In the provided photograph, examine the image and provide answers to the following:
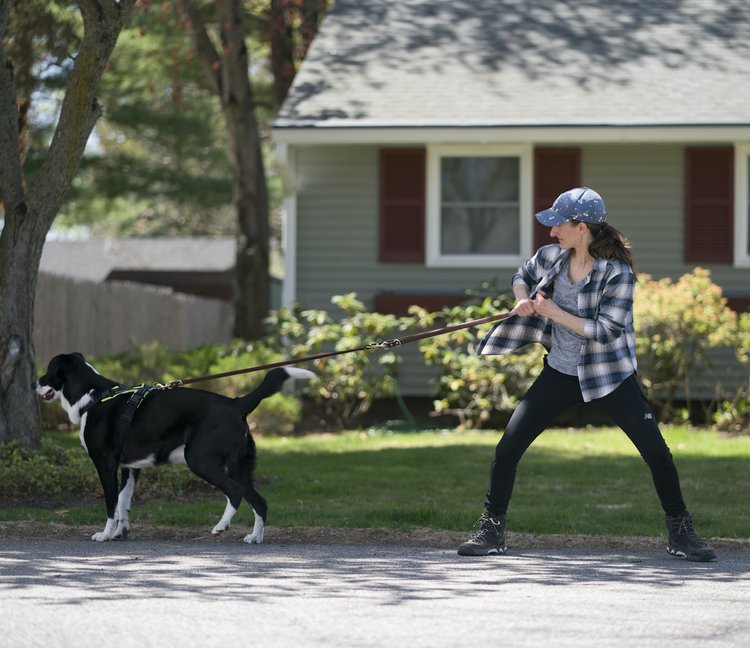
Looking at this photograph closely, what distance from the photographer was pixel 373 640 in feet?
16.2

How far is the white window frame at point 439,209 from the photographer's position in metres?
16.9

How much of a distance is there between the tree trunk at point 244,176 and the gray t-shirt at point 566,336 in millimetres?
12923

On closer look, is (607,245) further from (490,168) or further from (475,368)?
(490,168)

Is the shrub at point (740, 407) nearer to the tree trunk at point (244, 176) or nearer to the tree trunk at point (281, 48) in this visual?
the tree trunk at point (244, 176)

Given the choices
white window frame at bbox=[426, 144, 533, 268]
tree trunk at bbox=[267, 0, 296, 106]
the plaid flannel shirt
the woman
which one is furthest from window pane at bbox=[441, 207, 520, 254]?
the plaid flannel shirt

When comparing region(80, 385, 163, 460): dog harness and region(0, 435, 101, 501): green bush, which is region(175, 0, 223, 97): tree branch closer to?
region(0, 435, 101, 501): green bush

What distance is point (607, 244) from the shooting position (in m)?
6.85

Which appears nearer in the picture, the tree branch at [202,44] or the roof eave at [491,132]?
the roof eave at [491,132]

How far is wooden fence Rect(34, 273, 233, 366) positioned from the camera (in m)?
18.4

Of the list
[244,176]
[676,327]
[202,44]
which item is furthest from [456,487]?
[202,44]

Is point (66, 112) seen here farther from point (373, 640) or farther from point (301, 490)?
point (373, 640)

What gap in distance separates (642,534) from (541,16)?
41.0 ft

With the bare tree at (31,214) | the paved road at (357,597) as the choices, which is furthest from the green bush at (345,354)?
the paved road at (357,597)

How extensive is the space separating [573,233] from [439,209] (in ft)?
33.5
